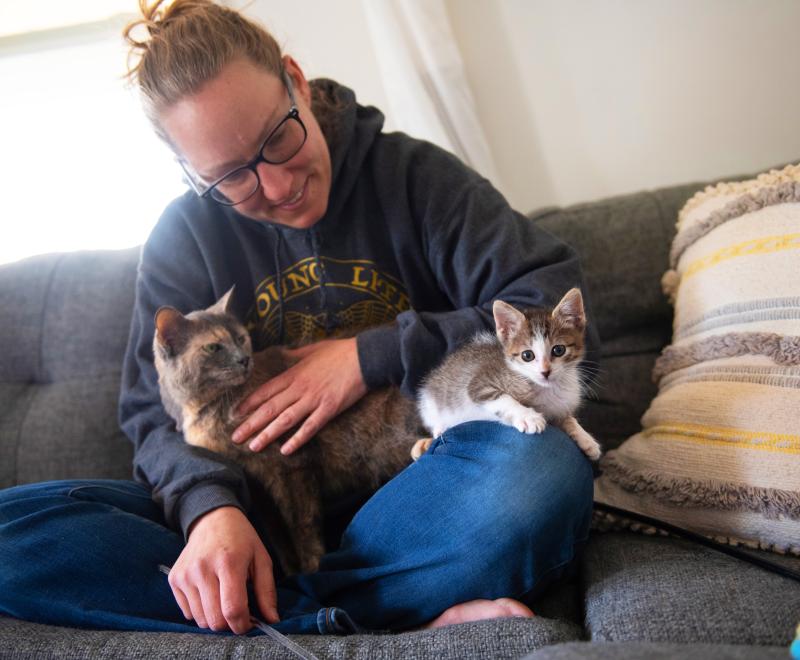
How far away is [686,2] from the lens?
6.25 feet

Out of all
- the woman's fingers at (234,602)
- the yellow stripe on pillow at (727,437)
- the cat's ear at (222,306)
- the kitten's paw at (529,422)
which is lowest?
the yellow stripe on pillow at (727,437)

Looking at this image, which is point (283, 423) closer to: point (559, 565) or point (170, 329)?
point (170, 329)

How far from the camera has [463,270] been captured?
1.26 meters

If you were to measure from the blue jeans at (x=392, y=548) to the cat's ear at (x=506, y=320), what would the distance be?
0.18 m

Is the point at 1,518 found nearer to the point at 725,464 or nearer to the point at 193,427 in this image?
the point at 193,427

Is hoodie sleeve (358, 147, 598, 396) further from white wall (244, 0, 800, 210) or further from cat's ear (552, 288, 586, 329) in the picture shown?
white wall (244, 0, 800, 210)

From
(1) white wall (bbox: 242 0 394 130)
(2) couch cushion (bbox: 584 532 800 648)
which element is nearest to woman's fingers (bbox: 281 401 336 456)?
(2) couch cushion (bbox: 584 532 800 648)

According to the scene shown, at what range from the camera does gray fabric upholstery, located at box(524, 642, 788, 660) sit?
0.65 metres

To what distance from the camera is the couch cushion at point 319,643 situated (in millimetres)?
808

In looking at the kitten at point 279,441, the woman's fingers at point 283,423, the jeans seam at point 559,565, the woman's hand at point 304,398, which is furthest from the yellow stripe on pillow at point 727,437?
the woman's fingers at point 283,423

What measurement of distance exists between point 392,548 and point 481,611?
0.18 metres

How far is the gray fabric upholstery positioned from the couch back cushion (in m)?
Result: 1.37

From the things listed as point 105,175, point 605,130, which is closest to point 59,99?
point 105,175

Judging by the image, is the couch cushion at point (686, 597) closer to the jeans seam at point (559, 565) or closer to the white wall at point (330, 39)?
the jeans seam at point (559, 565)
